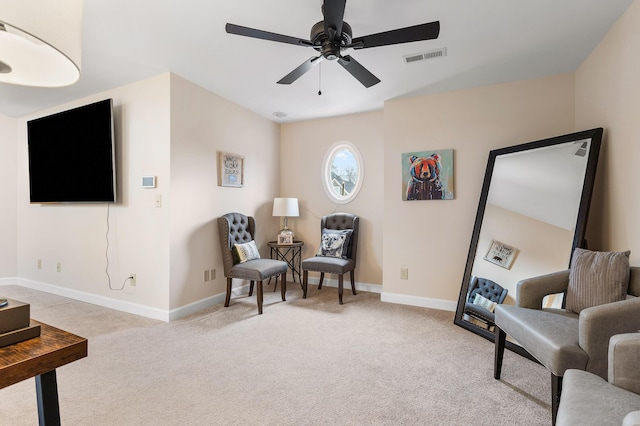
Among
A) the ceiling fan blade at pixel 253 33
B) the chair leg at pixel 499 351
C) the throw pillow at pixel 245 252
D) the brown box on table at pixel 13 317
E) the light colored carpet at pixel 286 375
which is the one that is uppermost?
the ceiling fan blade at pixel 253 33

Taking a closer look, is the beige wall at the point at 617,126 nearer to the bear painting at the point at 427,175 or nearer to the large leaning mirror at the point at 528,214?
the large leaning mirror at the point at 528,214

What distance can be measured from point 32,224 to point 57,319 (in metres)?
2.17

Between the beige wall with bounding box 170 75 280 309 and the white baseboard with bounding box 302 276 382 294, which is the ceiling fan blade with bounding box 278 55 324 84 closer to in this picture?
the beige wall with bounding box 170 75 280 309

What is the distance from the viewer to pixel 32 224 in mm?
4477

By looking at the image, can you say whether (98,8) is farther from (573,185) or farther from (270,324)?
(573,185)

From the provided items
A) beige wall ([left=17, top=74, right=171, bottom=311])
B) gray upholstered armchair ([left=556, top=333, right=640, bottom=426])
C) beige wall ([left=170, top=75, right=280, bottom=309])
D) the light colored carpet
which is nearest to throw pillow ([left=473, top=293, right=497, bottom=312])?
the light colored carpet

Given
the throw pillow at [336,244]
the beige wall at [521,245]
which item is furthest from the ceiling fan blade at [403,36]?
the throw pillow at [336,244]

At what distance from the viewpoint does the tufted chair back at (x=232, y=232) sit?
3.56 meters

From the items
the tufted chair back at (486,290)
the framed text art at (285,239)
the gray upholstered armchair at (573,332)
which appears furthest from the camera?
the framed text art at (285,239)

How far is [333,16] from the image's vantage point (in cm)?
173

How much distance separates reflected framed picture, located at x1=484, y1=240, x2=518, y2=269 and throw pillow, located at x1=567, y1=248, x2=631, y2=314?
703 millimetres

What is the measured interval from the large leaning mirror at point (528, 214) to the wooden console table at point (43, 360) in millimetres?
2820

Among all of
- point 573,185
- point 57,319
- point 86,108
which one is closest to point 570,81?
point 573,185

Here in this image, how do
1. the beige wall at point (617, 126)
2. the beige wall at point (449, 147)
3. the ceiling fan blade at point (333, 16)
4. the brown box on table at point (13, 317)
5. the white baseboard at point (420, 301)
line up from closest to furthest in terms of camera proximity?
the brown box on table at point (13, 317), the ceiling fan blade at point (333, 16), the beige wall at point (617, 126), the beige wall at point (449, 147), the white baseboard at point (420, 301)
